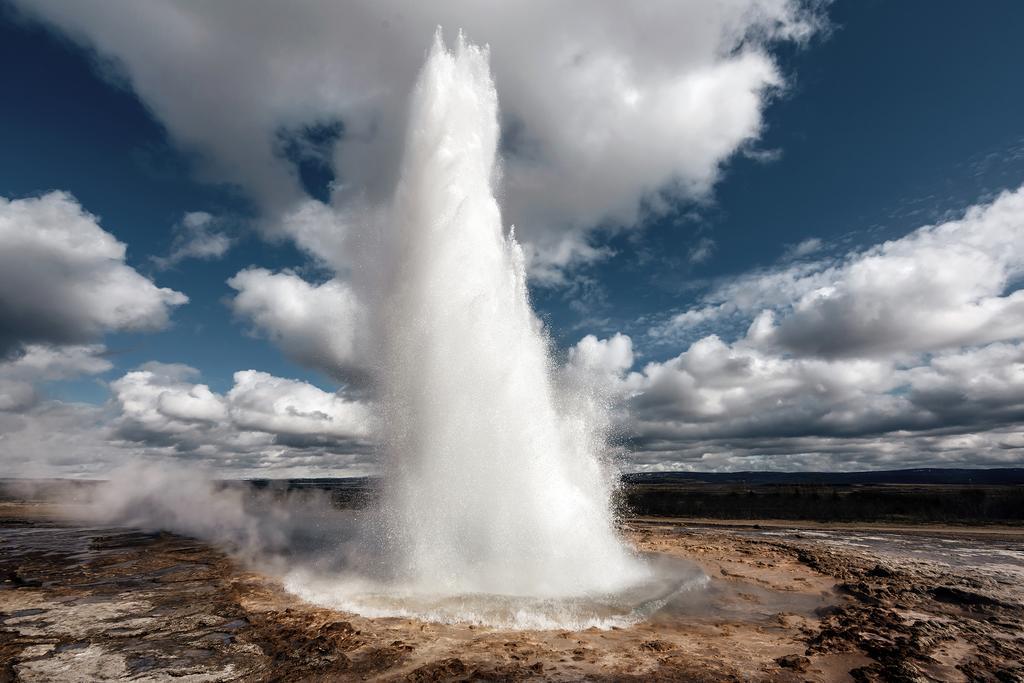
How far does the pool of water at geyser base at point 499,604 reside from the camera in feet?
33.2

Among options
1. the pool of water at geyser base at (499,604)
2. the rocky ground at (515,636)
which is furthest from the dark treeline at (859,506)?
the pool of water at geyser base at (499,604)

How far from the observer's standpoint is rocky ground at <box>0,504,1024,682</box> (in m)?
7.90

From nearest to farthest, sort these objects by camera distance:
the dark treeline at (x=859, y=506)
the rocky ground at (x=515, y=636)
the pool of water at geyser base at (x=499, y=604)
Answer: the rocky ground at (x=515, y=636) → the pool of water at geyser base at (x=499, y=604) → the dark treeline at (x=859, y=506)

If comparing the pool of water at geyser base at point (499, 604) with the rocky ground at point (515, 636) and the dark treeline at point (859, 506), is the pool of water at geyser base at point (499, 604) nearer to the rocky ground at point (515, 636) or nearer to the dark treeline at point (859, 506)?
the rocky ground at point (515, 636)

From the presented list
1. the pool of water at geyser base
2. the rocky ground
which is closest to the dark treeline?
the rocky ground

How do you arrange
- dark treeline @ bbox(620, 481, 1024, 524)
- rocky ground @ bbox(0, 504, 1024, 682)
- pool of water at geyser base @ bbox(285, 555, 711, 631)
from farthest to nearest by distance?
dark treeline @ bbox(620, 481, 1024, 524) < pool of water at geyser base @ bbox(285, 555, 711, 631) < rocky ground @ bbox(0, 504, 1024, 682)

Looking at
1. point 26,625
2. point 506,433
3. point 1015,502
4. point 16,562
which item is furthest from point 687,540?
point 1015,502

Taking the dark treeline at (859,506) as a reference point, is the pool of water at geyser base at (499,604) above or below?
above

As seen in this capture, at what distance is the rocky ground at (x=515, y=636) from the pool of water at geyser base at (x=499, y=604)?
1.41 feet

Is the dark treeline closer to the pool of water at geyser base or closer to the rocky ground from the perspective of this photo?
the rocky ground

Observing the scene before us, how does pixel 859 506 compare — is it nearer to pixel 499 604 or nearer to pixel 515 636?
pixel 499 604

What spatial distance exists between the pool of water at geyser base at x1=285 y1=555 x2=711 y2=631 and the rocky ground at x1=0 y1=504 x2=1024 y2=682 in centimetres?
43

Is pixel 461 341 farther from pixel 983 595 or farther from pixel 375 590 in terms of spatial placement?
pixel 983 595

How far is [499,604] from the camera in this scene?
10.8 m
